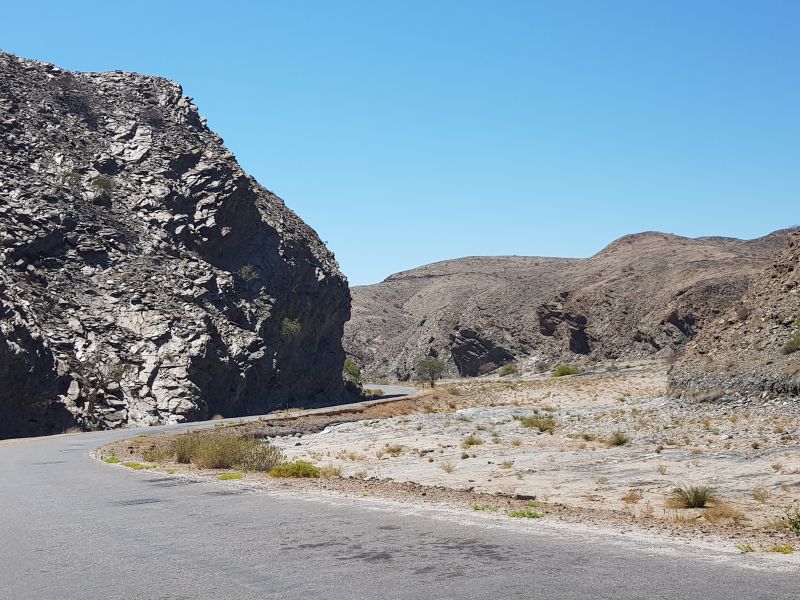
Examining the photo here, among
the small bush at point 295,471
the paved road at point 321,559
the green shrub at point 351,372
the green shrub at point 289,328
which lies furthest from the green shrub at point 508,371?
the paved road at point 321,559

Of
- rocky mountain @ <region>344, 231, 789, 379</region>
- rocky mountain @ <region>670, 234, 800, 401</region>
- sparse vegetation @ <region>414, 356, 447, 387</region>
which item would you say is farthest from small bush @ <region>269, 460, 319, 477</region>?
sparse vegetation @ <region>414, 356, 447, 387</region>

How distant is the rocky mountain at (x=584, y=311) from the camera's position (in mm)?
91438

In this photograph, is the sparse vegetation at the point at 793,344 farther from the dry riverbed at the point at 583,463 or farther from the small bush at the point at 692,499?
the small bush at the point at 692,499

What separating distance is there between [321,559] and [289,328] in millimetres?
57893

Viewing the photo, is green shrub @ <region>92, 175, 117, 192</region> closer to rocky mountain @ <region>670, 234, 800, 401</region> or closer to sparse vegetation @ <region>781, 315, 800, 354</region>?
rocky mountain @ <region>670, 234, 800, 401</region>

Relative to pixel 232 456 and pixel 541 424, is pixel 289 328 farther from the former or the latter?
pixel 232 456

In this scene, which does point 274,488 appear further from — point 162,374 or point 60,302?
point 60,302

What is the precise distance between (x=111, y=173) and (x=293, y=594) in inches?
2515

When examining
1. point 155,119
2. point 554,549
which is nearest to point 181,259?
point 155,119

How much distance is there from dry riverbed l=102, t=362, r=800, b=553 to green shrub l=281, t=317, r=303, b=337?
24964 millimetres

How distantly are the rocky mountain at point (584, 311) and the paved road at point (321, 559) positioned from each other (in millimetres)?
80592

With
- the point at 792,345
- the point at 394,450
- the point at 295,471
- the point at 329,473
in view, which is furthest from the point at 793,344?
the point at 295,471

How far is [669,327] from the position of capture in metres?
90.5

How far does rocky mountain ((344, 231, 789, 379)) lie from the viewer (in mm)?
91438
